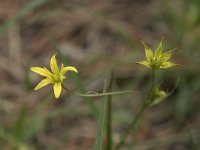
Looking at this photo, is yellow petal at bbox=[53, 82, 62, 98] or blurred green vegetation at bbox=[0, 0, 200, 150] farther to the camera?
blurred green vegetation at bbox=[0, 0, 200, 150]

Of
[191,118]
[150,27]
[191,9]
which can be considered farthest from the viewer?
[150,27]

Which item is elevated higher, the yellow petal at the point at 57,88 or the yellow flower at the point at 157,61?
the yellow flower at the point at 157,61

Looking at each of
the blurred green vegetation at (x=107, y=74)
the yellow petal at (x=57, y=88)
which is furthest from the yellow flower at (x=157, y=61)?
the blurred green vegetation at (x=107, y=74)

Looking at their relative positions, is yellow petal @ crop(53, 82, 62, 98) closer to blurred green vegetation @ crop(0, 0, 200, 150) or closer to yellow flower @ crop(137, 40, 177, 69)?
yellow flower @ crop(137, 40, 177, 69)

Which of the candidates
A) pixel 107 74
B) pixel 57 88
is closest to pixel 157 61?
pixel 57 88

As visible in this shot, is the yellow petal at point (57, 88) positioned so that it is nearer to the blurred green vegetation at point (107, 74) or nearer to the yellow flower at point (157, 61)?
the yellow flower at point (157, 61)

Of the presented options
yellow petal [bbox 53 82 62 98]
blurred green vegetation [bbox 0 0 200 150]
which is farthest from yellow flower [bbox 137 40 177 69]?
blurred green vegetation [bbox 0 0 200 150]

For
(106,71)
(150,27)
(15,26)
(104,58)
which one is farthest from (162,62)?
(15,26)

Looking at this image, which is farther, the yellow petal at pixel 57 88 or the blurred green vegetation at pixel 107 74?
the blurred green vegetation at pixel 107 74

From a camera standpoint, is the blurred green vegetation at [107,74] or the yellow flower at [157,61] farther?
the blurred green vegetation at [107,74]

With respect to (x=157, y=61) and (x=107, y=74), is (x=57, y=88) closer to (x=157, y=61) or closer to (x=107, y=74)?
(x=157, y=61)

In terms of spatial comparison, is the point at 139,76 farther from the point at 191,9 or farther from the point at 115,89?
the point at 191,9
